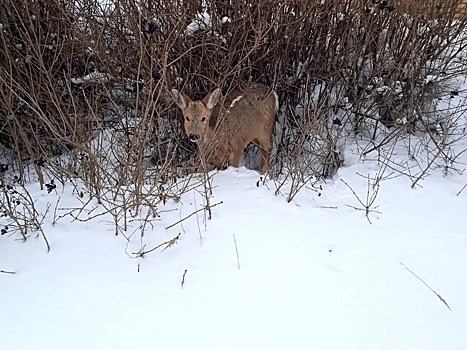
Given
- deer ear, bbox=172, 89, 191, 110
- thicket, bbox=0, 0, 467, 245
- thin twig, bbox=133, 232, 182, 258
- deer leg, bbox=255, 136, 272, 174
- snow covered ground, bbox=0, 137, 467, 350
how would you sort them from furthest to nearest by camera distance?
deer leg, bbox=255, 136, 272, 174 → deer ear, bbox=172, 89, 191, 110 → thicket, bbox=0, 0, 467, 245 → thin twig, bbox=133, 232, 182, 258 → snow covered ground, bbox=0, 137, 467, 350

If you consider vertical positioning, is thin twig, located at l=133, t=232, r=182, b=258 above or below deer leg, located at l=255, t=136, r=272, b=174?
below

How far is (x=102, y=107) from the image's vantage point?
6.32 m

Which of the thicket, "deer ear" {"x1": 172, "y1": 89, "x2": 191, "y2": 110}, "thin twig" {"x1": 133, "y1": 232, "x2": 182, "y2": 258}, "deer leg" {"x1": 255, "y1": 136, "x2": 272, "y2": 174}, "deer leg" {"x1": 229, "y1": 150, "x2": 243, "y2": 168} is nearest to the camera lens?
"thin twig" {"x1": 133, "y1": 232, "x2": 182, "y2": 258}

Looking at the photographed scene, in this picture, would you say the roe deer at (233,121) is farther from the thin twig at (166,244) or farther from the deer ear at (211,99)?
the thin twig at (166,244)

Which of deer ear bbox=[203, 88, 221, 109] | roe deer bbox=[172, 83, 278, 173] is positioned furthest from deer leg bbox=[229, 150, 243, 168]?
deer ear bbox=[203, 88, 221, 109]

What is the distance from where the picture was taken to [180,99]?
5703mm

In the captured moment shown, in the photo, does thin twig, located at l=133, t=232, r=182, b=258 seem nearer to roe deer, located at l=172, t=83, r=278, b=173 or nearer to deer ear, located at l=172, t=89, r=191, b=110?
roe deer, located at l=172, t=83, r=278, b=173

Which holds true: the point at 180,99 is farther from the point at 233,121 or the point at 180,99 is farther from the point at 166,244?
the point at 166,244

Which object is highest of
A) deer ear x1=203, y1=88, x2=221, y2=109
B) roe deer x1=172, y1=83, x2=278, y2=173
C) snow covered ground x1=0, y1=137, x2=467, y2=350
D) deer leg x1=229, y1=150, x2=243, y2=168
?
deer ear x1=203, y1=88, x2=221, y2=109

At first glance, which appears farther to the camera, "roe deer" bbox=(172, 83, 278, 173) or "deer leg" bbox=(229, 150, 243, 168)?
"deer leg" bbox=(229, 150, 243, 168)

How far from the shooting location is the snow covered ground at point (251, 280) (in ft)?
11.7

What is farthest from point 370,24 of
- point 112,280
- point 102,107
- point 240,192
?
point 112,280

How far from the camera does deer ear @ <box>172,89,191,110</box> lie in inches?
222

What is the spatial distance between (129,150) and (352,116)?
138 inches
